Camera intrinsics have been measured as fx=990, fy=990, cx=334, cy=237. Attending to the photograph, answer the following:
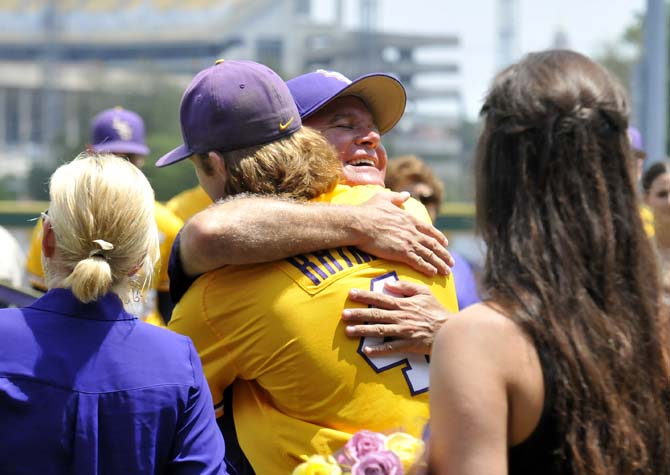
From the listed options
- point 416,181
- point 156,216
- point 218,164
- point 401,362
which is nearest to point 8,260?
point 156,216

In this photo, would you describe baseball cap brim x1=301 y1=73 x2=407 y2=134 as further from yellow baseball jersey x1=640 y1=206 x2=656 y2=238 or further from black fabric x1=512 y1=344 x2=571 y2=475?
black fabric x1=512 y1=344 x2=571 y2=475

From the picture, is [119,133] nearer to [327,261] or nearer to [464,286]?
[464,286]

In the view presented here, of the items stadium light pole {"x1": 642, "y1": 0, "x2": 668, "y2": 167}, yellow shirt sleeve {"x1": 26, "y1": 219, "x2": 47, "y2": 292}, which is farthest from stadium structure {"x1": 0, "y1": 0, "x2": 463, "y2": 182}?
yellow shirt sleeve {"x1": 26, "y1": 219, "x2": 47, "y2": 292}

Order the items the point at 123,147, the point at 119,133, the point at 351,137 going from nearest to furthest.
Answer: the point at 351,137 → the point at 123,147 → the point at 119,133

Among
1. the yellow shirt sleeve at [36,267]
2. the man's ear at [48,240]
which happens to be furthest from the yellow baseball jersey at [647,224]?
the yellow shirt sleeve at [36,267]

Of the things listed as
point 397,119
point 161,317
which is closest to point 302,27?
point 161,317

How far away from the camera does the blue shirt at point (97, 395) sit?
227 cm

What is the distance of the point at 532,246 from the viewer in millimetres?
1810

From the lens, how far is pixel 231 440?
2746mm

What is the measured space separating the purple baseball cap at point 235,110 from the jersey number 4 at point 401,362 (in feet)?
1.60

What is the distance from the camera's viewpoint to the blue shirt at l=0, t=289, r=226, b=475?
227 centimetres

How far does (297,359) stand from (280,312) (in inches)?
4.9

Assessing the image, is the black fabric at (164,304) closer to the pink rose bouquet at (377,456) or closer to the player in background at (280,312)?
the player in background at (280,312)

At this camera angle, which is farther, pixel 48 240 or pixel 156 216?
pixel 156 216
